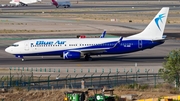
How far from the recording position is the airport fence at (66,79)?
5262cm

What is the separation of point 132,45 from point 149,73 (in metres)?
12.8

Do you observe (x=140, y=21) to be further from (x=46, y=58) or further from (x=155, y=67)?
(x=155, y=67)

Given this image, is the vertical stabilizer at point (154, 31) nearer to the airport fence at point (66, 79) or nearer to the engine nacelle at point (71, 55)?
the engine nacelle at point (71, 55)

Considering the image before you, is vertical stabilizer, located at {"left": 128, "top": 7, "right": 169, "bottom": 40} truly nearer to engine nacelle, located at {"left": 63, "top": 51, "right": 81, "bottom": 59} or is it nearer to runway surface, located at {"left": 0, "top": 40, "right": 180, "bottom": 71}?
runway surface, located at {"left": 0, "top": 40, "right": 180, "bottom": 71}

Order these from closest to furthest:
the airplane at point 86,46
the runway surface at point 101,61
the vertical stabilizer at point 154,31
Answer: the runway surface at point 101,61 → the airplane at point 86,46 → the vertical stabilizer at point 154,31

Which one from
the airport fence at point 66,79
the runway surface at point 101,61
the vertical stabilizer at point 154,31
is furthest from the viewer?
the vertical stabilizer at point 154,31

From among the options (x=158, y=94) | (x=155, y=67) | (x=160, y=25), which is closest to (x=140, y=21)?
(x=160, y=25)

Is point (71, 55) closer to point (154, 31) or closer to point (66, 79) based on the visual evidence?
point (154, 31)

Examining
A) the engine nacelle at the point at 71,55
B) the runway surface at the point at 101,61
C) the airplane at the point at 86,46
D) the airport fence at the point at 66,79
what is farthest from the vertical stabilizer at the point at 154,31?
the airport fence at the point at 66,79

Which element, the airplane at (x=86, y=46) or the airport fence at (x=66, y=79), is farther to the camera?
the airplane at (x=86, y=46)

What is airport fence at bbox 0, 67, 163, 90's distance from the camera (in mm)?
52625

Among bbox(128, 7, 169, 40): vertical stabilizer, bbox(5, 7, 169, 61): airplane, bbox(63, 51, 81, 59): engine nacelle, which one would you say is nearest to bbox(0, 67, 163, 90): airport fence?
bbox(63, 51, 81, 59): engine nacelle

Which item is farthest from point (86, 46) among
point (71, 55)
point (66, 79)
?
point (66, 79)

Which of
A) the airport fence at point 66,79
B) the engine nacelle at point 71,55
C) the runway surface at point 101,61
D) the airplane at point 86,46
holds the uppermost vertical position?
the airplane at point 86,46
